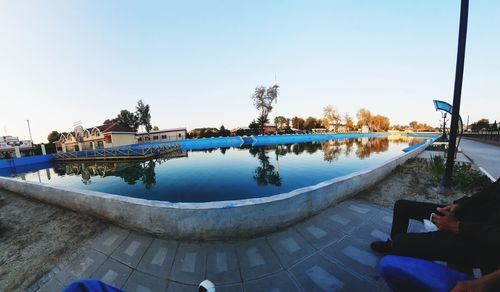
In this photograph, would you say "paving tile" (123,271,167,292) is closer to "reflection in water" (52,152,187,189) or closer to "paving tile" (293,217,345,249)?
"paving tile" (293,217,345,249)

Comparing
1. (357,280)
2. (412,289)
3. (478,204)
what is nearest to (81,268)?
(357,280)

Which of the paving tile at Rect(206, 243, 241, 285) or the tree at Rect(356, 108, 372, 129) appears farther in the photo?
the tree at Rect(356, 108, 372, 129)

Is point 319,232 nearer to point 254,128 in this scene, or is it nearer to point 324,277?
point 324,277

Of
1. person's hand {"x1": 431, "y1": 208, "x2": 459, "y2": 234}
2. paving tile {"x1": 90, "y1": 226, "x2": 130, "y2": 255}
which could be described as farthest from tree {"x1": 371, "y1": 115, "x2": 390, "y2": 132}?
paving tile {"x1": 90, "y1": 226, "x2": 130, "y2": 255}

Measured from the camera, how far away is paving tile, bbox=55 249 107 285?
2666 mm

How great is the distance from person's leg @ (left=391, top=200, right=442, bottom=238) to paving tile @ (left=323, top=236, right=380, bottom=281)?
0.48 m

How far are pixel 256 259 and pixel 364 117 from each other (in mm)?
79529

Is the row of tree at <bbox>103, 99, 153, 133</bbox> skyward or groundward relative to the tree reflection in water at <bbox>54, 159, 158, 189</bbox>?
skyward

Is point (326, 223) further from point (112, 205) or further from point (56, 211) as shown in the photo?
point (56, 211)

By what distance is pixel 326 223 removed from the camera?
3.35 m

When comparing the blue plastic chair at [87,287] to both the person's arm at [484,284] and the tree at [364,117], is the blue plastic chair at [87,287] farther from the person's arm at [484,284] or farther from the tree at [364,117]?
the tree at [364,117]

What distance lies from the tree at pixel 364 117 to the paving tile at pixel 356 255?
256ft

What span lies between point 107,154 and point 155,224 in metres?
26.3

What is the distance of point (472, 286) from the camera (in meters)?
1.06
